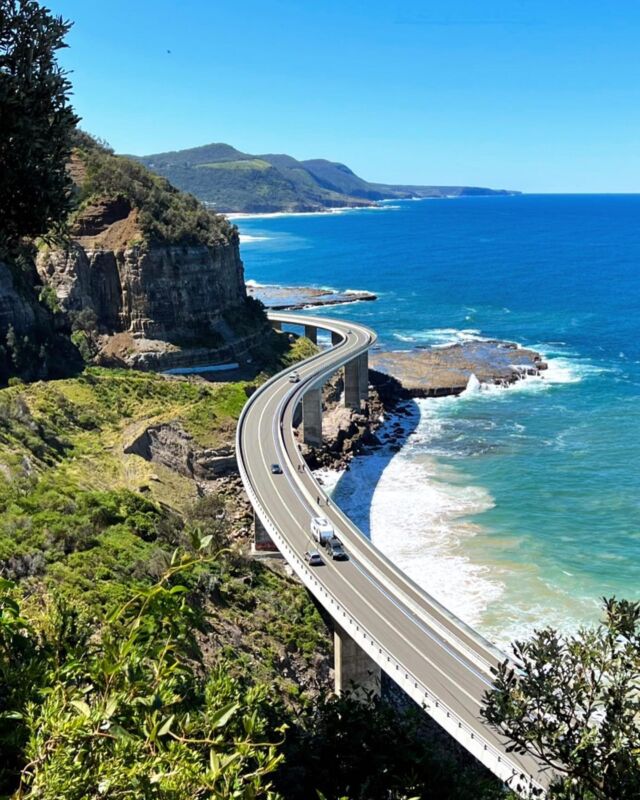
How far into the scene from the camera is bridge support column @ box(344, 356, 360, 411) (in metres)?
79.8

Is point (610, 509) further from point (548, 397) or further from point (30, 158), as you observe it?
point (30, 158)

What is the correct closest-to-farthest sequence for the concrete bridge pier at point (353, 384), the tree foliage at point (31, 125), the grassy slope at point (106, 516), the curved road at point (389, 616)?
the tree foliage at point (31, 125) < the curved road at point (389, 616) < the grassy slope at point (106, 516) < the concrete bridge pier at point (353, 384)

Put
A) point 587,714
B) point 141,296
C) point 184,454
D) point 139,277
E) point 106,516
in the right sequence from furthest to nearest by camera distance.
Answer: point 141,296
point 139,277
point 184,454
point 106,516
point 587,714

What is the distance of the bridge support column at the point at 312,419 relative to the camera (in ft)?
223

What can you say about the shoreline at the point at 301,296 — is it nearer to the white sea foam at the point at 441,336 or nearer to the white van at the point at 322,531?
the white sea foam at the point at 441,336

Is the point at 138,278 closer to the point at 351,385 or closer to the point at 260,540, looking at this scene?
the point at 351,385

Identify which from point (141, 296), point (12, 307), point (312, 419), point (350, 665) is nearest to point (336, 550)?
point (350, 665)

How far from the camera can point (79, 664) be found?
7066 millimetres

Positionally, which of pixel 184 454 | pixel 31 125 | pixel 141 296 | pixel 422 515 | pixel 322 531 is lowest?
pixel 422 515

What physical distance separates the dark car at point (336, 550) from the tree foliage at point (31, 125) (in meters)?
24.9

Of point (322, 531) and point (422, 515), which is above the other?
point (322, 531)

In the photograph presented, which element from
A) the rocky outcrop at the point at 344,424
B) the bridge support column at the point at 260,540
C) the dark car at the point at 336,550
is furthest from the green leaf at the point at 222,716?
the rocky outcrop at the point at 344,424

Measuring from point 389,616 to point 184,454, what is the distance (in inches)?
1176

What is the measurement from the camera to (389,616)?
97.9ft
